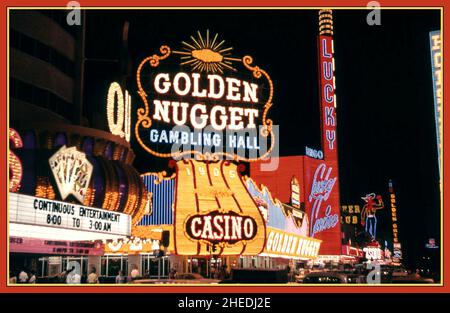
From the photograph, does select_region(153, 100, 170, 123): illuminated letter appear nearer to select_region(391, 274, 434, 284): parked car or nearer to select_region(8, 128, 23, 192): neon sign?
select_region(8, 128, 23, 192): neon sign

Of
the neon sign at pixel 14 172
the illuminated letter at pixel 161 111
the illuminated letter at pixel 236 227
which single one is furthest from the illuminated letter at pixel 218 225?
the neon sign at pixel 14 172

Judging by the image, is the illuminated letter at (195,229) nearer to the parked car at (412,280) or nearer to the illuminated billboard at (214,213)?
the illuminated billboard at (214,213)

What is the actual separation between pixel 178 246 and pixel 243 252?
344 centimetres

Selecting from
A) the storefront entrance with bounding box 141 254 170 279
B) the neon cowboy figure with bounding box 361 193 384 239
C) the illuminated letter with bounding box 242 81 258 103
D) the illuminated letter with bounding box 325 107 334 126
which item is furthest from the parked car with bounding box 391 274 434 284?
the neon cowboy figure with bounding box 361 193 384 239

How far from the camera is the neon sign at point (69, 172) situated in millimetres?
25203

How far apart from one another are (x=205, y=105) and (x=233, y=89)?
5.84 feet

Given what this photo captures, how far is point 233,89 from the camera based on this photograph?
34281mm

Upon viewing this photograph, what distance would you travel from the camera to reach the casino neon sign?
32312mm

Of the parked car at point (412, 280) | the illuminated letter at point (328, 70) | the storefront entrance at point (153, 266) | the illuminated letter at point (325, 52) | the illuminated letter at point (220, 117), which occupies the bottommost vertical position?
the storefront entrance at point (153, 266)

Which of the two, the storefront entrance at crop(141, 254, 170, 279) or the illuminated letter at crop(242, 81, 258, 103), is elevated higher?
the illuminated letter at crop(242, 81, 258, 103)

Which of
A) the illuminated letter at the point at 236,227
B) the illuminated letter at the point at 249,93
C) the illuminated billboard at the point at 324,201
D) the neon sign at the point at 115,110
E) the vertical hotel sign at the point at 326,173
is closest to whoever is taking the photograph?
the illuminated letter at the point at 236,227

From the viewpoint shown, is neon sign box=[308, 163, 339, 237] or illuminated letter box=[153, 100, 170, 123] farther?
neon sign box=[308, 163, 339, 237]

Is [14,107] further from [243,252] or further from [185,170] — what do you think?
[243,252]
